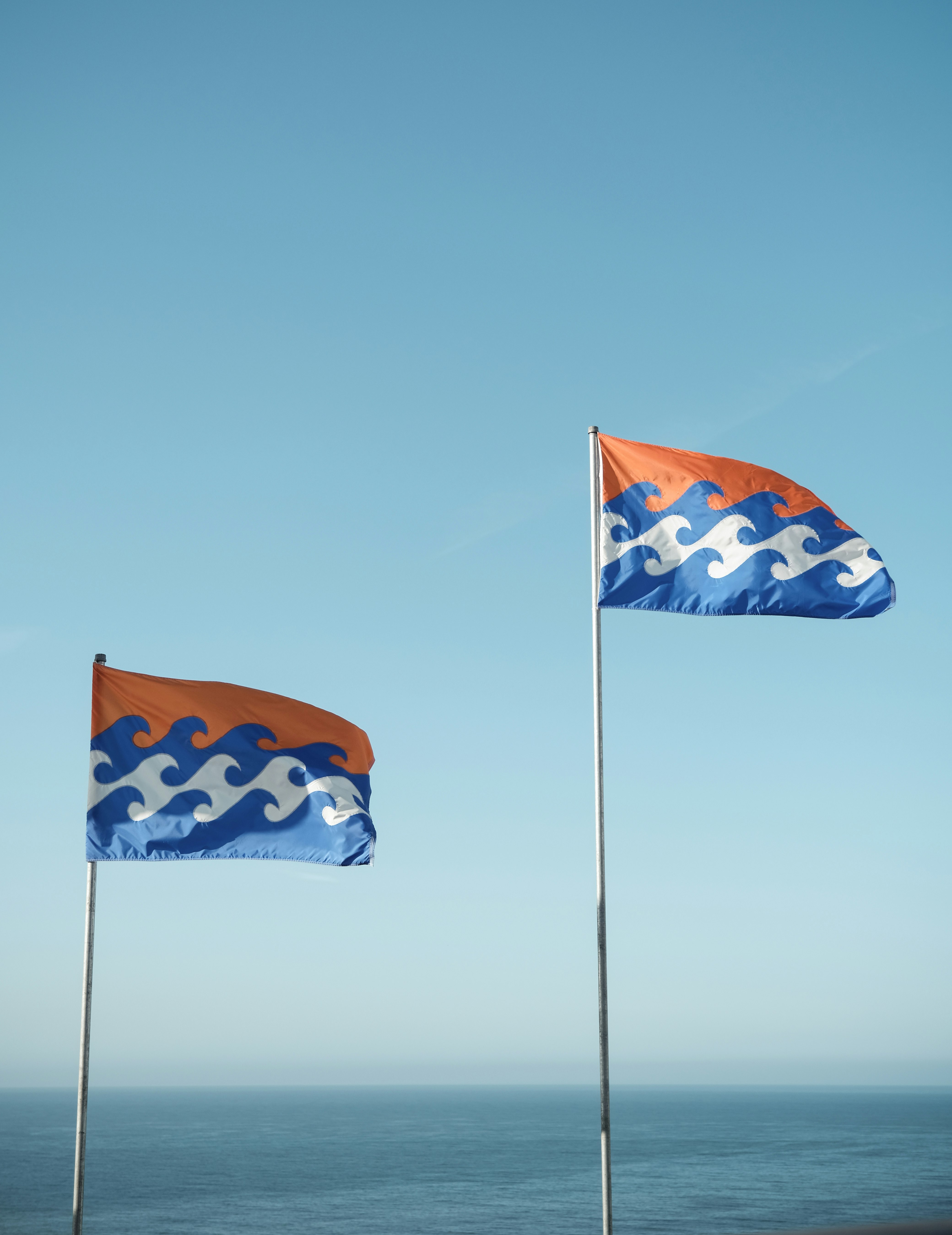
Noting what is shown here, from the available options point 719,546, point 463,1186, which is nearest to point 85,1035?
point 719,546

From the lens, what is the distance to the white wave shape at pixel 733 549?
1600 cm

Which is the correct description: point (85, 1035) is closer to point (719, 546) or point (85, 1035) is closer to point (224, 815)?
point (224, 815)

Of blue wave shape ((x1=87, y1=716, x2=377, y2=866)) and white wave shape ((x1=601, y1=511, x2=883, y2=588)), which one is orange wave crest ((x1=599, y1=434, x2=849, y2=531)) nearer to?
white wave shape ((x1=601, y1=511, x2=883, y2=588))

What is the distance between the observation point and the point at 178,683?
680 inches

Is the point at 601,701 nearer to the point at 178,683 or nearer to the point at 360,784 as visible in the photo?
the point at 360,784

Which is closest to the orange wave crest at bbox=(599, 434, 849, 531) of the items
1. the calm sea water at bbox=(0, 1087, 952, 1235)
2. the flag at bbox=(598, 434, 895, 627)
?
the flag at bbox=(598, 434, 895, 627)

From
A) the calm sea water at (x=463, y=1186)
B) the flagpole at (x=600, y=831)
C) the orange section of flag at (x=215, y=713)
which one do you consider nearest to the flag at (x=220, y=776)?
the orange section of flag at (x=215, y=713)

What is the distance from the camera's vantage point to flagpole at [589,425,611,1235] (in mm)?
13883

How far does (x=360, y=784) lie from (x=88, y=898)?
13.9 feet

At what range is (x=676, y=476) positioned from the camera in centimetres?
1642

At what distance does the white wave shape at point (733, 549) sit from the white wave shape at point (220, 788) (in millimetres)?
5508

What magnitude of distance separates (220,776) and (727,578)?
309 inches

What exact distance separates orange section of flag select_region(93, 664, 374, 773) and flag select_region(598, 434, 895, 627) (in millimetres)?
4830

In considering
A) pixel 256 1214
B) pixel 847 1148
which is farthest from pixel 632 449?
pixel 847 1148
